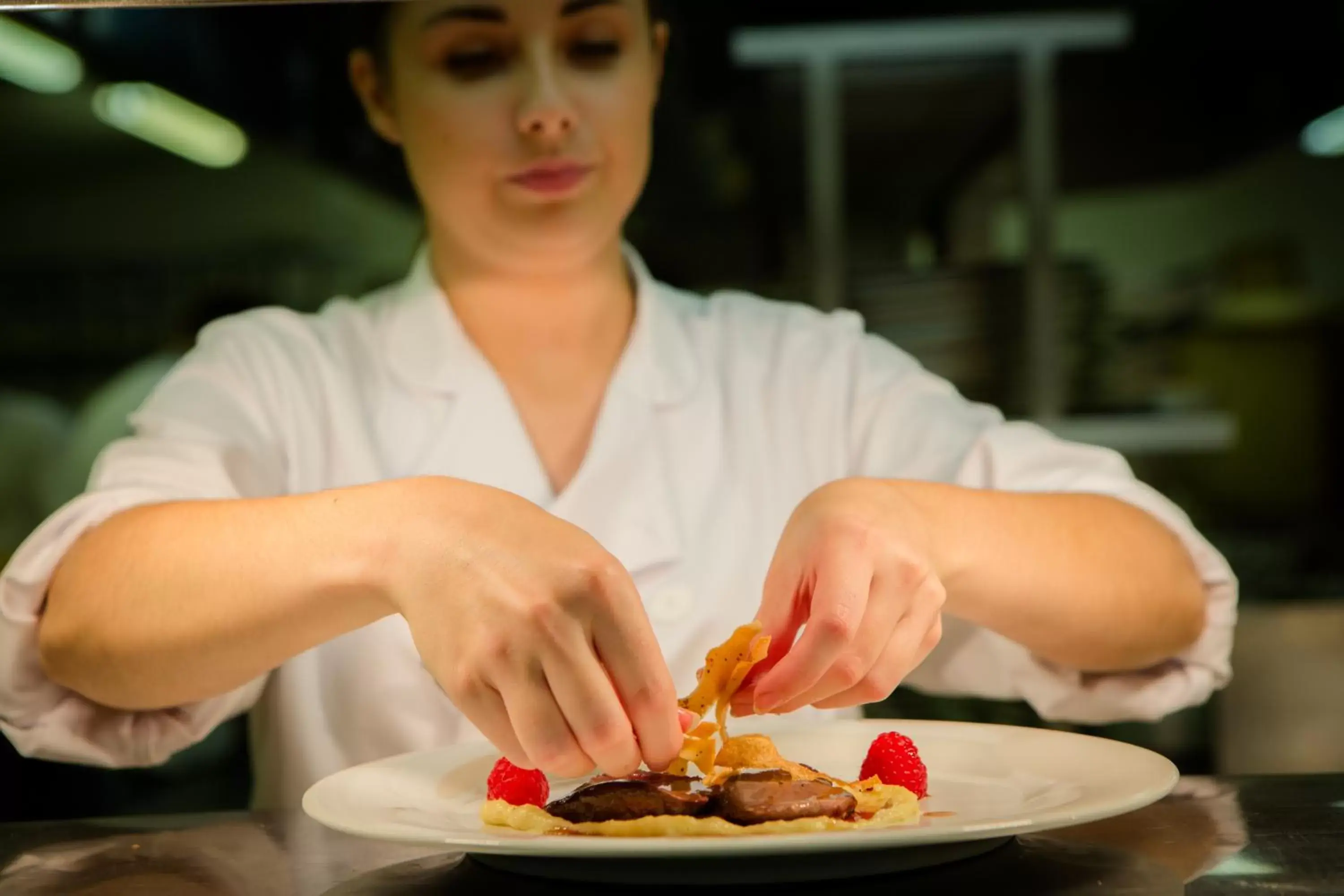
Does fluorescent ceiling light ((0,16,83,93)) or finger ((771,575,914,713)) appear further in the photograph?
fluorescent ceiling light ((0,16,83,93))

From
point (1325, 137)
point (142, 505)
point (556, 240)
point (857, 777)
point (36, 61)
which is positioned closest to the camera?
point (857, 777)

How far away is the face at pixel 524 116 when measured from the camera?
4.61 feet

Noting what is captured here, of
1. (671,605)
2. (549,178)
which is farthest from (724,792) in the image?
(549,178)

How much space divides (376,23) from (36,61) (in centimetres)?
47

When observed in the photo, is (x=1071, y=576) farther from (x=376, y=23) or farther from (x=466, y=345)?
(x=376, y=23)

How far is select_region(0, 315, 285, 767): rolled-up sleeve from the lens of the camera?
1209mm

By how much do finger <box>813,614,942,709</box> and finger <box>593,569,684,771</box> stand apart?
14cm

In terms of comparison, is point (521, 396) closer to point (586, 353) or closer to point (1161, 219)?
point (586, 353)

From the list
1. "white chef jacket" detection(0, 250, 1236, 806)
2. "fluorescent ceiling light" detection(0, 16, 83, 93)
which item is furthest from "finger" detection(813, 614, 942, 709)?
"fluorescent ceiling light" detection(0, 16, 83, 93)

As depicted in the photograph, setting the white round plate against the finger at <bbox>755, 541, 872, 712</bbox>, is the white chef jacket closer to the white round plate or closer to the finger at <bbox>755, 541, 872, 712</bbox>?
the white round plate

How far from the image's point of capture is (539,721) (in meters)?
0.87

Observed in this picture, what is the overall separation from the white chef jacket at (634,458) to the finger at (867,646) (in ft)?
1.41

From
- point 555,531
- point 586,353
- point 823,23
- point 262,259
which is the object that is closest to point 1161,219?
point 823,23

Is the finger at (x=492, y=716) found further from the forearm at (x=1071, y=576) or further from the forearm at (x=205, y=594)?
the forearm at (x=1071, y=576)
